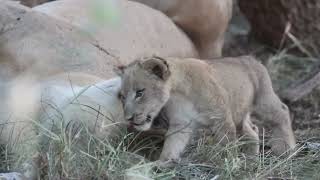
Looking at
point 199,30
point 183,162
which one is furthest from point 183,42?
point 183,162

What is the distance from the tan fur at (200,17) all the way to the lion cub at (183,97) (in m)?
1.29

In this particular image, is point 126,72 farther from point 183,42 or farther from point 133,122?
point 183,42

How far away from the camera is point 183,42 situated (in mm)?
5219

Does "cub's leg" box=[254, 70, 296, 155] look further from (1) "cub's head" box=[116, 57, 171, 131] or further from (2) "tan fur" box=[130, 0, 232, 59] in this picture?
(2) "tan fur" box=[130, 0, 232, 59]

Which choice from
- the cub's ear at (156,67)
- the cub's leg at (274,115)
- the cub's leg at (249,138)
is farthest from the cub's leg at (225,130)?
the cub's leg at (274,115)

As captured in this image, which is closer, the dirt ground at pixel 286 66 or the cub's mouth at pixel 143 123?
the cub's mouth at pixel 143 123

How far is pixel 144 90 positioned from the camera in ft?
11.8

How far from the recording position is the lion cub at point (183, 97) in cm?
358

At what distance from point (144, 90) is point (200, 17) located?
187 centimetres

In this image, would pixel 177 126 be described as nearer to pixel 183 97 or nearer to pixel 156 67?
pixel 183 97

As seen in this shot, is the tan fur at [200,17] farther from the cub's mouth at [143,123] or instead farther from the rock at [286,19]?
the cub's mouth at [143,123]

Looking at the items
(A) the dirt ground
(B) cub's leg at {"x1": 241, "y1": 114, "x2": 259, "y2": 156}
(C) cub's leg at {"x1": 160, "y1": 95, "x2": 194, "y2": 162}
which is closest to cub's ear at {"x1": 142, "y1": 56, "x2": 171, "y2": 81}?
(C) cub's leg at {"x1": 160, "y1": 95, "x2": 194, "y2": 162}

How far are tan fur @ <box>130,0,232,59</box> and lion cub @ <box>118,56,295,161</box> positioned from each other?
1286 mm

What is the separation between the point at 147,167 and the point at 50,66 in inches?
33.2
